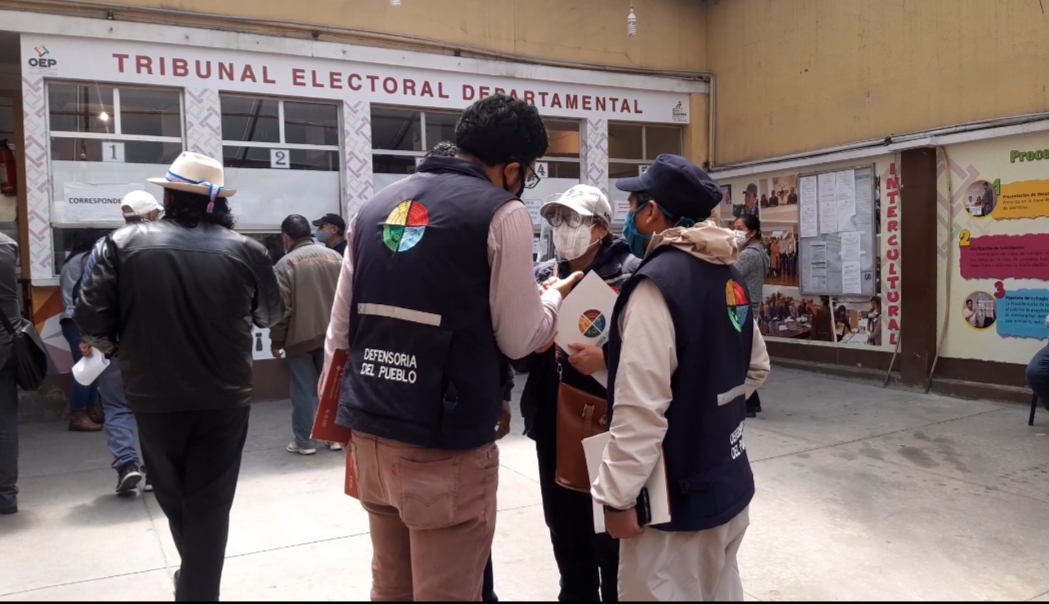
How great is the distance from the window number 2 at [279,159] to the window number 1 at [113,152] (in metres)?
1.35

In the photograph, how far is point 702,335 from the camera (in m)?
2.23

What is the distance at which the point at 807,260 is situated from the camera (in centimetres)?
924

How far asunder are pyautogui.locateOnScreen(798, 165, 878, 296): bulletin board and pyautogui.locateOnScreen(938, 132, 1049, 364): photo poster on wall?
78cm

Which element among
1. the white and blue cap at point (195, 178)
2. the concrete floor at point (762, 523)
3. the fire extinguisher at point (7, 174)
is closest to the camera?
the white and blue cap at point (195, 178)

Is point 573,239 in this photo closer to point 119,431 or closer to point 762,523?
point 762,523

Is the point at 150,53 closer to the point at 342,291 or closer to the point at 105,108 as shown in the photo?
the point at 105,108

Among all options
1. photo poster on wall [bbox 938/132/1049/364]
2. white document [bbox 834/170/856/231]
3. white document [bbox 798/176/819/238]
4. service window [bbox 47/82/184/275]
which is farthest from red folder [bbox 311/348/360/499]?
white document [bbox 798/176/819/238]

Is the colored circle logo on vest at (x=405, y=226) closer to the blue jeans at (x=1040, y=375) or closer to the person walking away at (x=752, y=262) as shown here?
the person walking away at (x=752, y=262)

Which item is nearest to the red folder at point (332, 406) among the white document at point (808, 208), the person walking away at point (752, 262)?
the person walking away at point (752, 262)

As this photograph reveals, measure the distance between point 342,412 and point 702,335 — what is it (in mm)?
1023

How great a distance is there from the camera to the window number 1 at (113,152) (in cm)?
736

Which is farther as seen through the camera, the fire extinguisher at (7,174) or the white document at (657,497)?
the fire extinguisher at (7,174)

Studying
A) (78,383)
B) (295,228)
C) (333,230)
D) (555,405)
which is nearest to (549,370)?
(555,405)

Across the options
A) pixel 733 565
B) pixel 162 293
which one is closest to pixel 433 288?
pixel 733 565
